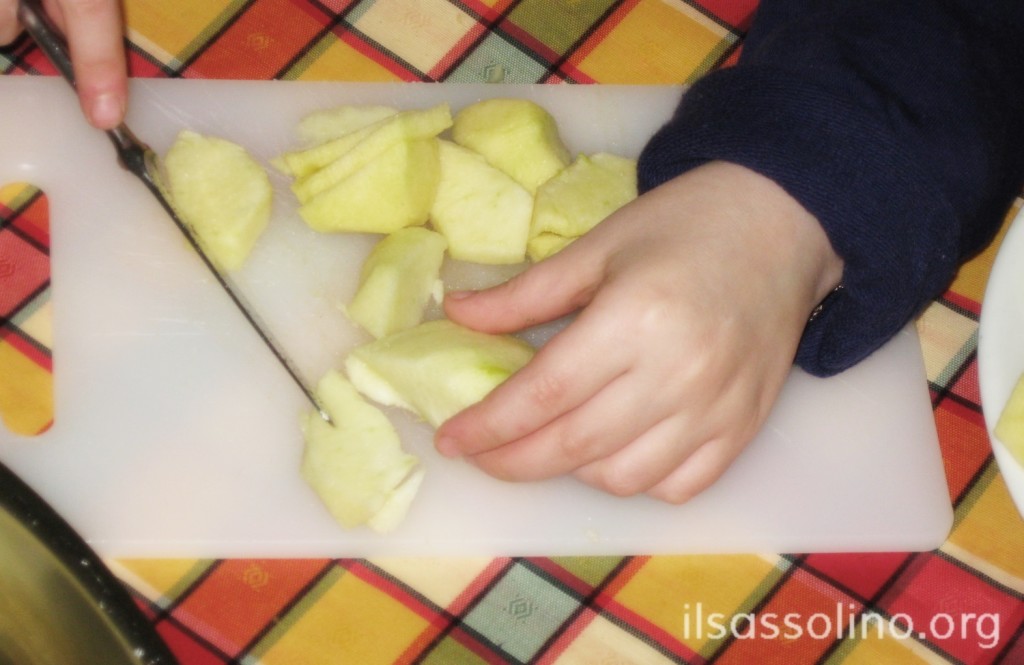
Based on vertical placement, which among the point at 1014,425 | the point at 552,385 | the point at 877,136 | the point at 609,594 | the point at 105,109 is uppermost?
the point at 105,109

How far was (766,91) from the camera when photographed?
3.28 feet

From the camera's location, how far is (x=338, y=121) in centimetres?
116

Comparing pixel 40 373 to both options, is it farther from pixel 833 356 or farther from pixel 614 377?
pixel 833 356

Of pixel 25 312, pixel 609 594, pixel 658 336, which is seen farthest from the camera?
pixel 25 312

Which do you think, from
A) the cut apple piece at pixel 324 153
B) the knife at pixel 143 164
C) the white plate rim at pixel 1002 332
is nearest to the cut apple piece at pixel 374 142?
the cut apple piece at pixel 324 153

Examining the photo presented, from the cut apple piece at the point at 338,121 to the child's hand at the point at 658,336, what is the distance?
27cm

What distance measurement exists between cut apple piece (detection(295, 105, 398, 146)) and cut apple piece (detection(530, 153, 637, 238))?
0.70 feet

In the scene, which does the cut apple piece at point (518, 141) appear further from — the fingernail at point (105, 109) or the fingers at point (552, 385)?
the fingernail at point (105, 109)

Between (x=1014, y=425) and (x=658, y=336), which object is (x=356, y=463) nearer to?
(x=658, y=336)

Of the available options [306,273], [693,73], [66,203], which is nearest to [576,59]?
[693,73]

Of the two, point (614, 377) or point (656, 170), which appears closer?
point (614, 377)

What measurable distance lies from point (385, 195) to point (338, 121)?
154mm

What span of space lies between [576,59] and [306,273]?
0.44 m

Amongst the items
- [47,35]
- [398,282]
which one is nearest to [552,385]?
[398,282]
